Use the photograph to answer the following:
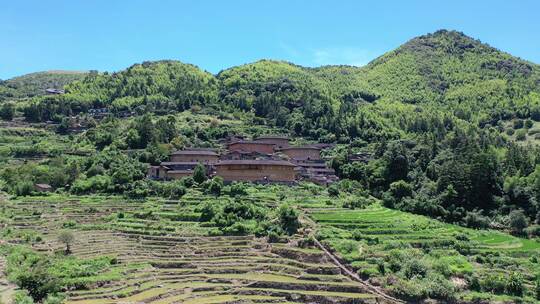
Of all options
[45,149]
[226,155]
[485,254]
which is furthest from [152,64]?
[485,254]

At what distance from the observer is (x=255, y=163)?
2586 inches

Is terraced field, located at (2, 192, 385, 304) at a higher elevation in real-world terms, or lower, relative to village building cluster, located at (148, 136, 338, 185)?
lower

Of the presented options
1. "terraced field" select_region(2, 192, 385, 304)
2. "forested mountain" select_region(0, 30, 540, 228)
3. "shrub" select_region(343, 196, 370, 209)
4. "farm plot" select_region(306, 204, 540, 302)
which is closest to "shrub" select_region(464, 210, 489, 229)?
"forested mountain" select_region(0, 30, 540, 228)

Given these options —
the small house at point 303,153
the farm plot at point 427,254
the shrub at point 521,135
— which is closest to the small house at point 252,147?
the small house at point 303,153

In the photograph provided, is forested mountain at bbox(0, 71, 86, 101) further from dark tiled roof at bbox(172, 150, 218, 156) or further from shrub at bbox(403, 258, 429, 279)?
shrub at bbox(403, 258, 429, 279)

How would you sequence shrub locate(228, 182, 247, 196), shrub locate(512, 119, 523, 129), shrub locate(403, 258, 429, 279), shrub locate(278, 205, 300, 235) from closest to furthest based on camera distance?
shrub locate(403, 258, 429, 279), shrub locate(278, 205, 300, 235), shrub locate(228, 182, 247, 196), shrub locate(512, 119, 523, 129)

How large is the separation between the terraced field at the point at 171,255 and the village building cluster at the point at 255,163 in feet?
28.3

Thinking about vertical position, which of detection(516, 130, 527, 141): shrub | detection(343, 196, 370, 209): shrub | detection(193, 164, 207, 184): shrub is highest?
detection(516, 130, 527, 141): shrub

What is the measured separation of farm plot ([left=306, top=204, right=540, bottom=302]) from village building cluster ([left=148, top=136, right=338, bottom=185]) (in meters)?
13.7

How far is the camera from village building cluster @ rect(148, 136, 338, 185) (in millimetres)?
65812

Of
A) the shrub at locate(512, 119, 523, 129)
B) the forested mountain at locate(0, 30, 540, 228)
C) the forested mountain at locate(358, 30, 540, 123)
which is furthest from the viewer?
the forested mountain at locate(358, 30, 540, 123)

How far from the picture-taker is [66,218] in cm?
5241

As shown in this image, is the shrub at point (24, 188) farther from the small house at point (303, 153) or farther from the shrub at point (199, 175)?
the small house at point (303, 153)

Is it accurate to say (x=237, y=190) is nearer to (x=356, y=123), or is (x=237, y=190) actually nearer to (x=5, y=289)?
(x=5, y=289)
